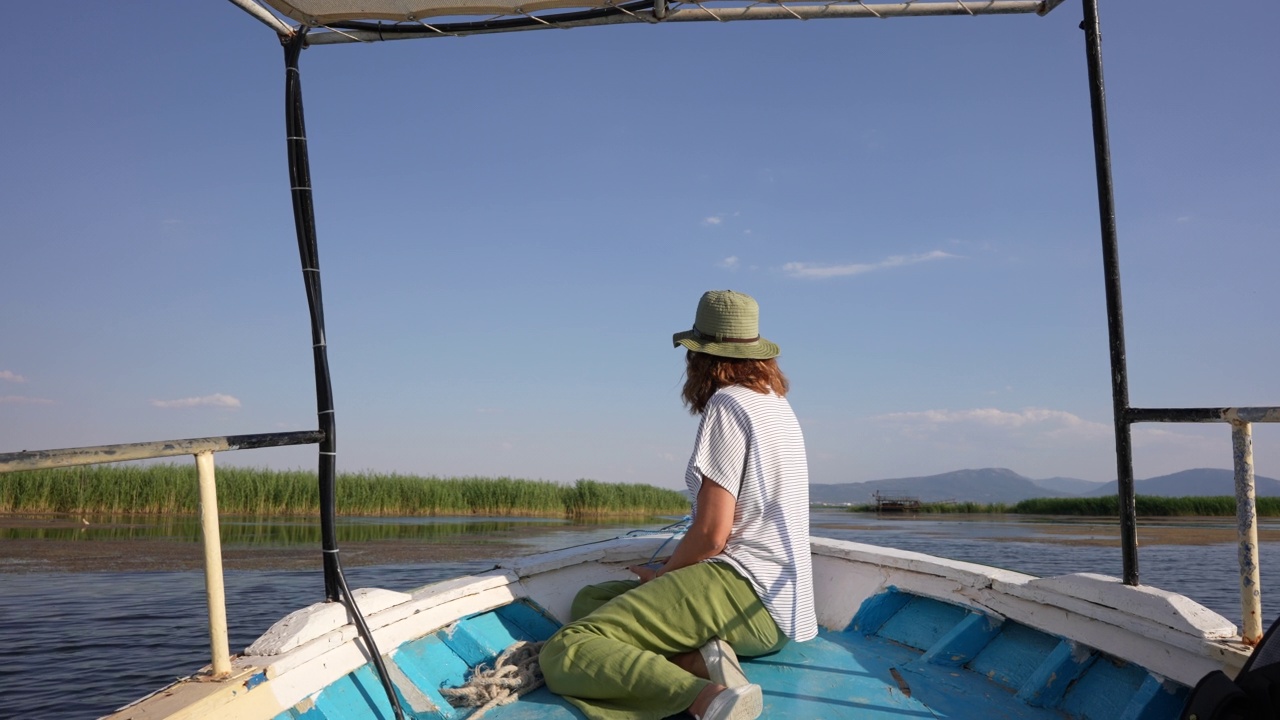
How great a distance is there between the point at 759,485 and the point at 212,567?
4.18 feet

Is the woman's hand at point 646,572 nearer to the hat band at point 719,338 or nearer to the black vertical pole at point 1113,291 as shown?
the hat band at point 719,338

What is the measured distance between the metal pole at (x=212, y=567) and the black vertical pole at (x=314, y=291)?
0.53 m

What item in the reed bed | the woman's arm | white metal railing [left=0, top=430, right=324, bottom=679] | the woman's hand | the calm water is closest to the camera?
white metal railing [left=0, top=430, right=324, bottom=679]

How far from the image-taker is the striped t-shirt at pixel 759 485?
2.02 metres

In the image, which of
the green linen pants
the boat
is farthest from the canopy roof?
the green linen pants

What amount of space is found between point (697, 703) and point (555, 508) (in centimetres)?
1853

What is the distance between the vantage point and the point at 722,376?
2193 mm

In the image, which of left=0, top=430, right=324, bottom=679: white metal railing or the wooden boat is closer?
left=0, top=430, right=324, bottom=679: white metal railing

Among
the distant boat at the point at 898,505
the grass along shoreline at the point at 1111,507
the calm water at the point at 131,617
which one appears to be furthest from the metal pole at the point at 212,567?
the distant boat at the point at 898,505

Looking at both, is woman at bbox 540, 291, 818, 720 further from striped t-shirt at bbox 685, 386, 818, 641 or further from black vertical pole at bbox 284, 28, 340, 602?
black vertical pole at bbox 284, 28, 340, 602

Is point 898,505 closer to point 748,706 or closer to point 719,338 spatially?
point 719,338

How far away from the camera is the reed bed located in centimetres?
1545

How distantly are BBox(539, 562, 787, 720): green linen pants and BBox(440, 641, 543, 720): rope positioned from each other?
201mm

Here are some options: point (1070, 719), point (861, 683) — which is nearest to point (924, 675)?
point (861, 683)
